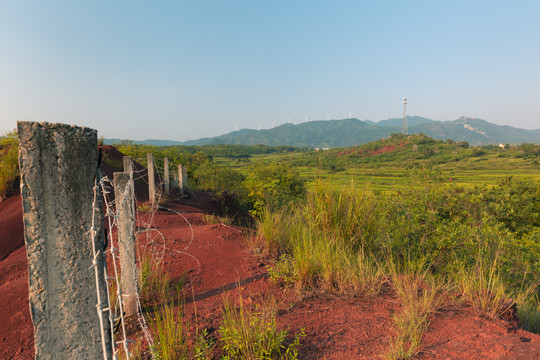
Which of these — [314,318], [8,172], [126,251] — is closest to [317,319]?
[314,318]

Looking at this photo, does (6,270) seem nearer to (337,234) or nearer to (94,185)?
(94,185)

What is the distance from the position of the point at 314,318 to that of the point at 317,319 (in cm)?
4

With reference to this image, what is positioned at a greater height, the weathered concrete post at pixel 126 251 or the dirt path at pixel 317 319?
the weathered concrete post at pixel 126 251

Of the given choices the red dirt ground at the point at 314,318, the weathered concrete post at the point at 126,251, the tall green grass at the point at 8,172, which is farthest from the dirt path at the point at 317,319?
the tall green grass at the point at 8,172

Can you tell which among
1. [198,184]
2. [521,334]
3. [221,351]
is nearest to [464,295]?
A: [521,334]

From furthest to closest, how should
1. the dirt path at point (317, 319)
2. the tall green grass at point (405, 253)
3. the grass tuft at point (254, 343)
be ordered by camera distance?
1. the tall green grass at point (405, 253)
2. the dirt path at point (317, 319)
3. the grass tuft at point (254, 343)

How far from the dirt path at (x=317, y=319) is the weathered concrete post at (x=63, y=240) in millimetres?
1287

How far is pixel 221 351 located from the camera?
240 centimetres

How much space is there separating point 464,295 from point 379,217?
1.91 metres

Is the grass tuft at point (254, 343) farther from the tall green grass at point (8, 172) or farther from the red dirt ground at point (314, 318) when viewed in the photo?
the tall green grass at point (8, 172)

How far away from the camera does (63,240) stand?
142 cm

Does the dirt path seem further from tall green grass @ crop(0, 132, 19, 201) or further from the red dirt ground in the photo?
tall green grass @ crop(0, 132, 19, 201)

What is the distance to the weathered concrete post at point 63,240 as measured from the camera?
4.46 feet

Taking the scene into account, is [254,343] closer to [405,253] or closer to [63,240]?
[63,240]
